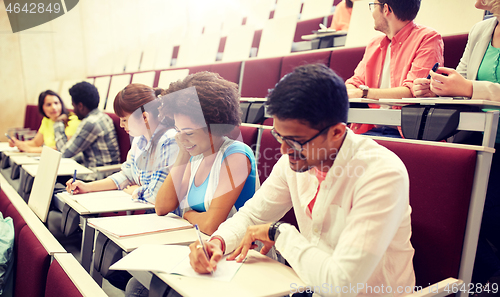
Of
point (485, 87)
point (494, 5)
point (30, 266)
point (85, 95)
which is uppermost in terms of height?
point (494, 5)

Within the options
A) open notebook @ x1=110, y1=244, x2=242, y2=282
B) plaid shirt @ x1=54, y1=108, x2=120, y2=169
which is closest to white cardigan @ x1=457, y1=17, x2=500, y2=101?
open notebook @ x1=110, y1=244, x2=242, y2=282

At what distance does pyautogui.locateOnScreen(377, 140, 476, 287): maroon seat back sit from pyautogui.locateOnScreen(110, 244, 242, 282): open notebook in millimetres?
383

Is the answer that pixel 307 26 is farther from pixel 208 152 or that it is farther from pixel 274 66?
pixel 208 152

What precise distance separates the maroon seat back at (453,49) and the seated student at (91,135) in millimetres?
1696

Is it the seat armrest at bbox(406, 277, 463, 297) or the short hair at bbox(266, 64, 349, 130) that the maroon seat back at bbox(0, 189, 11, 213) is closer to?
the short hair at bbox(266, 64, 349, 130)

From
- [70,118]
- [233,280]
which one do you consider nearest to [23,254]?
[233,280]

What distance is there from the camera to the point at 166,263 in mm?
551

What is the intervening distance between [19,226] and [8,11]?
368 centimetres

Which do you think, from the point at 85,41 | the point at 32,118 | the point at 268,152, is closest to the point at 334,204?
the point at 268,152

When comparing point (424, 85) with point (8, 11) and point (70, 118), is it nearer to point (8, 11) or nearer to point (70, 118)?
point (70, 118)

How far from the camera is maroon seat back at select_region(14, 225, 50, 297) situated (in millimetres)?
817

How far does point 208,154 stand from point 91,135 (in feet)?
4.05

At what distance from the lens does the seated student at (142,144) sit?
3.54 ft

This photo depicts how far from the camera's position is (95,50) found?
4285mm
